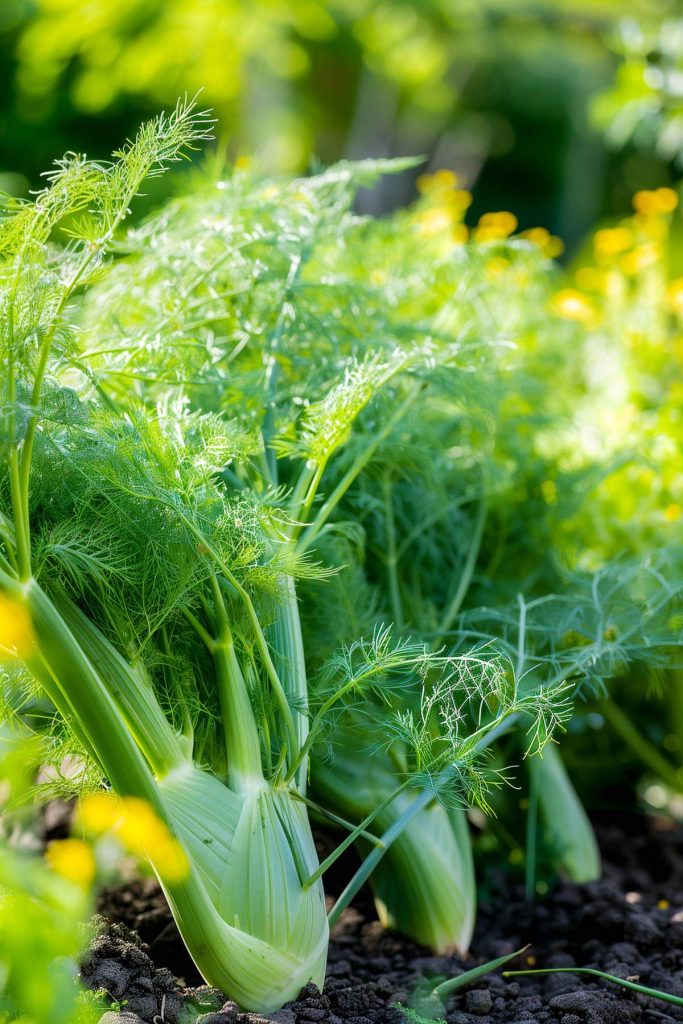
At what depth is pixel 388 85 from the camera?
5980 mm

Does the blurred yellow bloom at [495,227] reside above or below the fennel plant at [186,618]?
above

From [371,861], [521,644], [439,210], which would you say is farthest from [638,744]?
[439,210]

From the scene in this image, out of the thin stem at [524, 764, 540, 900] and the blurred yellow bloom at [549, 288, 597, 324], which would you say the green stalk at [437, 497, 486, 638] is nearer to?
the thin stem at [524, 764, 540, 900]

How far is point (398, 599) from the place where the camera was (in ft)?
5.99

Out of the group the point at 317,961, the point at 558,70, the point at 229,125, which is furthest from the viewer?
the point at 558,70

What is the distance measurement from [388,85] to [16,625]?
18.4 feet

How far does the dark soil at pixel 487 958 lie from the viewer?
1.36 m

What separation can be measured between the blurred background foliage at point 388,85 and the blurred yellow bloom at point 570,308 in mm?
800

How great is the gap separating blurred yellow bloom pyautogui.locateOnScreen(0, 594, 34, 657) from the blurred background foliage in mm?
2203

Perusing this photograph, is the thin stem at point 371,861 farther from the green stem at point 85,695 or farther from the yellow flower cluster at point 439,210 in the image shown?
the yellow flower cluster at point 439,210

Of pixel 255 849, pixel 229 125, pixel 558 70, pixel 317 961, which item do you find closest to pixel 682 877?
pixel 317 961

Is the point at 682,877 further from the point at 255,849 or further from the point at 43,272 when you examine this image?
the point at 43,272

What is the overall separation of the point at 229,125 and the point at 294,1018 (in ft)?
16.6

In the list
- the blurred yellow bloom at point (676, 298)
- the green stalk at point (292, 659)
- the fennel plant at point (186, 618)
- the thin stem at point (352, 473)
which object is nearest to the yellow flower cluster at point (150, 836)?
the fennel plant at point (186, 618)
